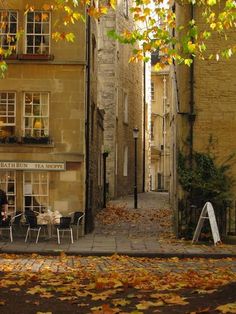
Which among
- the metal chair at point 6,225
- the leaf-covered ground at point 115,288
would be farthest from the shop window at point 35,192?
the leaf-covered ground at point 115,288

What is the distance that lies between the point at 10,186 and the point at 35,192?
83 centimetres

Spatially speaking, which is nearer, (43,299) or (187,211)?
(43,299)

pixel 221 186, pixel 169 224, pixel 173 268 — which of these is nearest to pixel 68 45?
pixel 221 186

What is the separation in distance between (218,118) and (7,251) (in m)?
7.88

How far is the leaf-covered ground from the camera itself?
26.9 ft

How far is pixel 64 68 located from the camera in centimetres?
2158

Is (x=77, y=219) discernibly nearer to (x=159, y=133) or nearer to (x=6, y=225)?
(x=6, y=225)

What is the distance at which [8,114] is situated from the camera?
21672 mm

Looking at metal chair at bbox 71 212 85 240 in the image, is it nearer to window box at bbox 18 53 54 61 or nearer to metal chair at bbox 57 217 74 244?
metal chair at bbox 57 217 74 244

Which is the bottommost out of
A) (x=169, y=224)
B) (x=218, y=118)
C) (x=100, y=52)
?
(x=169, y=224)

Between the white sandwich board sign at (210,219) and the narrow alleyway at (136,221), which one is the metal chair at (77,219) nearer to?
the narrow alleyway at (136,221)

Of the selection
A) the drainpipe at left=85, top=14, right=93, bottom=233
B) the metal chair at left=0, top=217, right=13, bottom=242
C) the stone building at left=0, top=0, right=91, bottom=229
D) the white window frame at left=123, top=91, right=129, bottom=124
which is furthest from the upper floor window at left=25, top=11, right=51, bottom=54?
the white window frame at left=123, top=91, right=129, bottom=124

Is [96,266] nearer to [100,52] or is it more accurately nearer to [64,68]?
[64,68]

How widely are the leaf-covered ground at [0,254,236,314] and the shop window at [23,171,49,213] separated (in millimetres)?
6494
